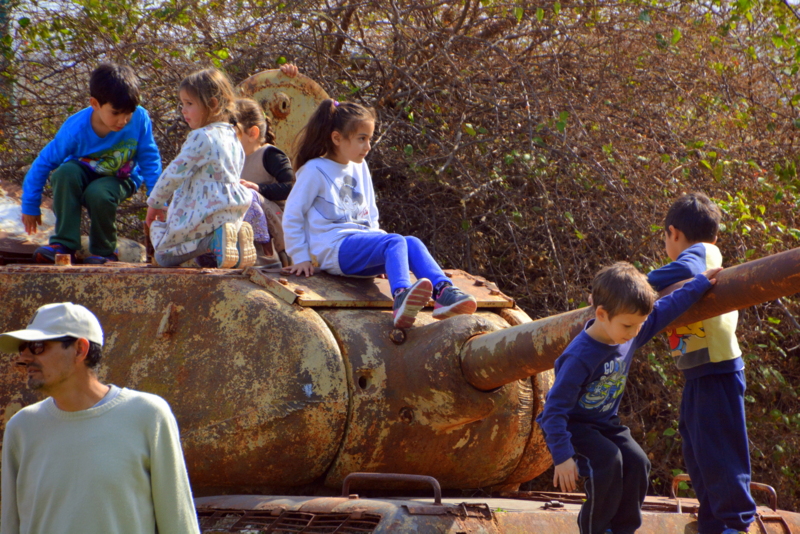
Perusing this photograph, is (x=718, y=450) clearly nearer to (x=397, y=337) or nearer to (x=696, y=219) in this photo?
(x=696, y=219)

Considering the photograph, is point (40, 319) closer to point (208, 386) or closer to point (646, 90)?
point (208, 386)

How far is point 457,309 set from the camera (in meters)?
3.81

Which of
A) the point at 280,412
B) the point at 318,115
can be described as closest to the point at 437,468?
the point at 280,412

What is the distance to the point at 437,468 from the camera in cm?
387

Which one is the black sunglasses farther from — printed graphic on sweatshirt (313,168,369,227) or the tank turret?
printed graphic on sweatshirt (313,168,369,227)

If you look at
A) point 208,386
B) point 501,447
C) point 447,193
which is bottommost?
point 501,447

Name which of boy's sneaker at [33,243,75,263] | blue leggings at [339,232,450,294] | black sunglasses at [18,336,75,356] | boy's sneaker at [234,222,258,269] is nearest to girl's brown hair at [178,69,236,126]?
boy's sneaker at [234,222,258,269]

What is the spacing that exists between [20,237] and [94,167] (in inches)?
21.0

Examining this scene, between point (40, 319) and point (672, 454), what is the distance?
16.9 ft

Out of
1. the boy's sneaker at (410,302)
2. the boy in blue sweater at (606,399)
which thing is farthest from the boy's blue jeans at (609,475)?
A: the boy's sneaker at (410,302)

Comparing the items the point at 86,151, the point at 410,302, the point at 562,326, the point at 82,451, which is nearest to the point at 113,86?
the point at 86,151

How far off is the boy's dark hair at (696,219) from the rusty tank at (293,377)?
82cm

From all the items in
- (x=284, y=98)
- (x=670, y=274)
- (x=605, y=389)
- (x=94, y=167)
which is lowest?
(x=605, y=389)

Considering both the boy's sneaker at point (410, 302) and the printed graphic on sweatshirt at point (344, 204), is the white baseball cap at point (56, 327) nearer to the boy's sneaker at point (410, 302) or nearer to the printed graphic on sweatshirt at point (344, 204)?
the boy's sneaker at point (410, 302)
